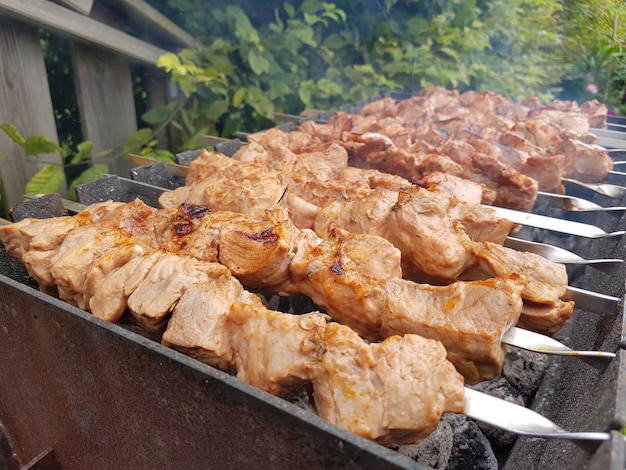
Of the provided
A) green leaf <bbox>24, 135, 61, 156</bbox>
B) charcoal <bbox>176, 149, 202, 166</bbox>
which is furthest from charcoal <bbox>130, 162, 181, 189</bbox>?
green leaf <bbox>24, 135, 61, 156</bbox>

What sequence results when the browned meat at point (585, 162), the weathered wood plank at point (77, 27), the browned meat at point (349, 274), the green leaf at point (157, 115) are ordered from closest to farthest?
the browned meat at point (349, 274) → the browned meat at point (585, 162) → the weathered wood plank at point (77, 27) → the green leaf at point (157, 115)

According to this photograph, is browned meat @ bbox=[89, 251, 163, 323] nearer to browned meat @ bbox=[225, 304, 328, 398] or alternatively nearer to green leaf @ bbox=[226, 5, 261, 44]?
browned meat @ bbox=[225, 304, 328, 398]

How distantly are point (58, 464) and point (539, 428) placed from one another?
7.33 ft

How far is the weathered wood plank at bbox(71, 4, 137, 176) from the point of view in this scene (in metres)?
4.81

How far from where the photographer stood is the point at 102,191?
3.14m

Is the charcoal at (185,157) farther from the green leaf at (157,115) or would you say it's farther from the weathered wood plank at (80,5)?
the green leaf at (157,115)

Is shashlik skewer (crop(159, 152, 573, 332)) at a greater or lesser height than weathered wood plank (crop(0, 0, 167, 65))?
lesser

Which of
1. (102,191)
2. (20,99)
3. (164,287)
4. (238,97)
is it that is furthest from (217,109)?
(164,287)

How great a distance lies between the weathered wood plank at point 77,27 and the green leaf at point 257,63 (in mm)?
1154

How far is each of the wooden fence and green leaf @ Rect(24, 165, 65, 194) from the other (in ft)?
0.94

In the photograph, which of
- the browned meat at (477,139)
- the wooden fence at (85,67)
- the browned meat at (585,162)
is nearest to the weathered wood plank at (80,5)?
the wooden fence at (85,67)

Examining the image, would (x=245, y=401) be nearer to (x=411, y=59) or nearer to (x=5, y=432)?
(x=5, y=432)

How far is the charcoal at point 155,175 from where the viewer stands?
10.8 feet

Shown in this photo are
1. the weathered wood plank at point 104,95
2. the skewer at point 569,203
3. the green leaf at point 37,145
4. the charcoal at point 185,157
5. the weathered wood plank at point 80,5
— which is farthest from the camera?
the weathered wood plank at point 104,95
